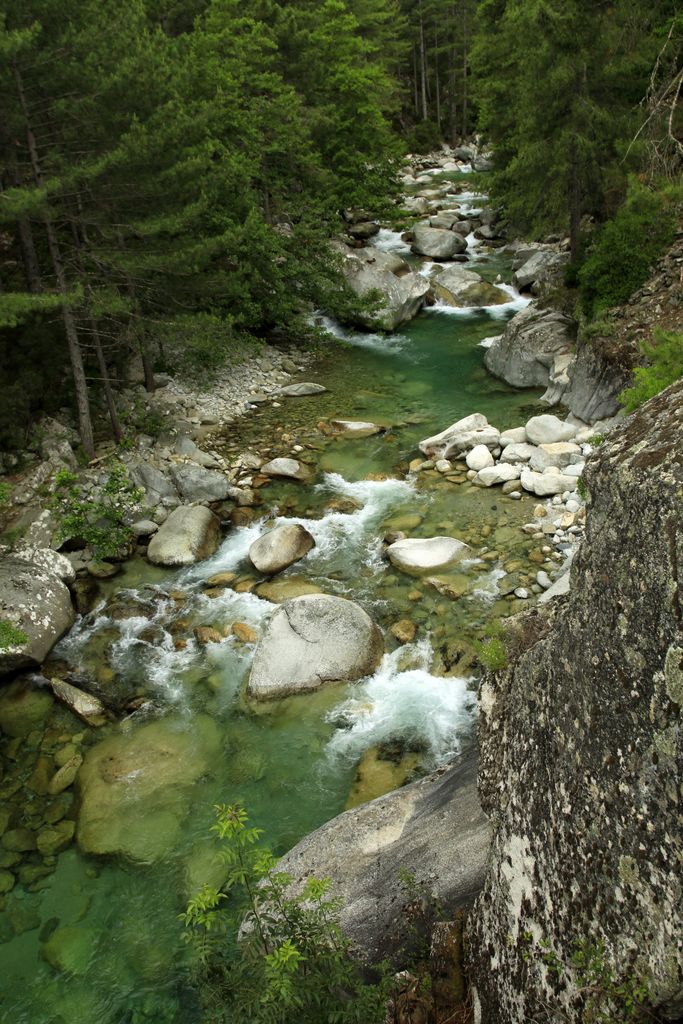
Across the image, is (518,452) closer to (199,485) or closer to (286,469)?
(286,469)

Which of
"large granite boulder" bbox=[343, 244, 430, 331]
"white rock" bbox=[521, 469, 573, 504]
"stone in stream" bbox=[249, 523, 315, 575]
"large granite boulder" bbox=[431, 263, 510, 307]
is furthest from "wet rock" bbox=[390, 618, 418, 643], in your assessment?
"large granite boulder" bbox=[431, 263, 510, 307]

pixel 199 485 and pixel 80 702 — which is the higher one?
pixel 199 485

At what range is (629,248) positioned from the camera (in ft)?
50.3

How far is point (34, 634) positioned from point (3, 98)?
9.31 metres

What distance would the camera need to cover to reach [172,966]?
20.2 feet

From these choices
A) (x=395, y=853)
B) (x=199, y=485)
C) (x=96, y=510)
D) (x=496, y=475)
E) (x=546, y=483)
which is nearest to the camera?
(x=395, y=853)

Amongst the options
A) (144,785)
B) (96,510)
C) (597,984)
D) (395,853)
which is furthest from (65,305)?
(597,984)

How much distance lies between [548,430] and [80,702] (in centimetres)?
1094

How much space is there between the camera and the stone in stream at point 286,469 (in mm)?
14578

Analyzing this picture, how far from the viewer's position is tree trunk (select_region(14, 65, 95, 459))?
11.4m

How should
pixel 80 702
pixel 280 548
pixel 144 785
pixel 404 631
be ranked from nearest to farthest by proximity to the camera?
pixel 144 785 < pixel 80 702 < pixel 404 631 < pixel 280 548

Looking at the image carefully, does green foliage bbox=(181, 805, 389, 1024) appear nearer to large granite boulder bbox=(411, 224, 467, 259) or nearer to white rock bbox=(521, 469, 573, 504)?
white rock bbox=(521, 469, 573, 504)

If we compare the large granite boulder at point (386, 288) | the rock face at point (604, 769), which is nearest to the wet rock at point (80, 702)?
the rock face at point (604, 769)

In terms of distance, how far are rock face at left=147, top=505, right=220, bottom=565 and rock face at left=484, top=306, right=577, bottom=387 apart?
32.4ft
